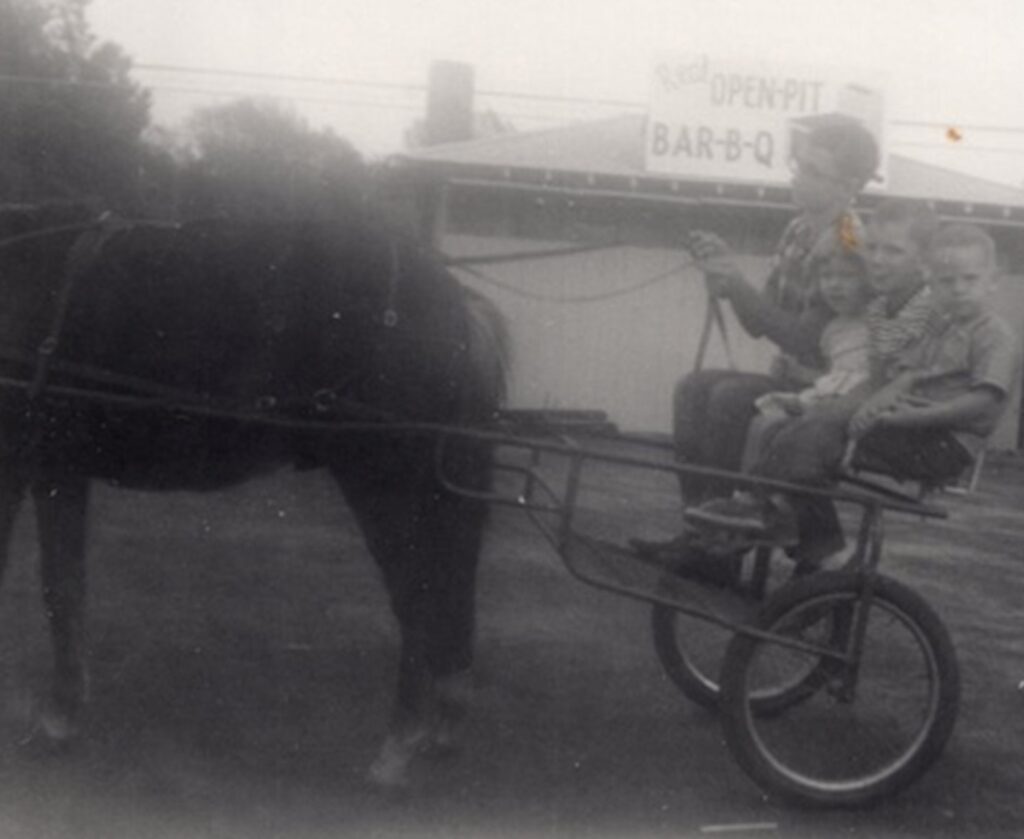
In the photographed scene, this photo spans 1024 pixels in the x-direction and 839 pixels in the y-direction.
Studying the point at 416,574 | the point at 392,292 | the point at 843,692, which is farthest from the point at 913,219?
the point at 416,574

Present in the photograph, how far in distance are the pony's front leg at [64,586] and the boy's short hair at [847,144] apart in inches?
108

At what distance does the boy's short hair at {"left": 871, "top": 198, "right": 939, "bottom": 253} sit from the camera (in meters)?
5.97

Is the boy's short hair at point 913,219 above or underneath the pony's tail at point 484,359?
above

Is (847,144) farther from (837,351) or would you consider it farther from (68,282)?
(68,282)

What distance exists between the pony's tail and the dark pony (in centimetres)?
3

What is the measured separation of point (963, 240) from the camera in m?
5.80

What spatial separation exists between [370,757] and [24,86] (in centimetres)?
1326

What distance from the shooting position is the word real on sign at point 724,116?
2158 centimetres

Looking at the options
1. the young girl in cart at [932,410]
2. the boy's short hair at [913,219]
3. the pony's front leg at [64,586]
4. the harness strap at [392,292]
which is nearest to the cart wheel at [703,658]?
the young girl in cart at [932,410]

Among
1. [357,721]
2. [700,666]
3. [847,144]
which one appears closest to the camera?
[847,144]

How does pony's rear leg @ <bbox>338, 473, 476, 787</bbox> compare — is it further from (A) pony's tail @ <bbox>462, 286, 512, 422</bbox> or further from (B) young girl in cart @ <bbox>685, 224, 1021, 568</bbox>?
(B) young girl in cart @ <bbox>685, 224, 1021, 568</bbox>

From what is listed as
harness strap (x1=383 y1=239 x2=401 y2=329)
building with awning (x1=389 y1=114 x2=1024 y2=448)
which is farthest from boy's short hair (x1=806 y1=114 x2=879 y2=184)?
building with awning (x1=389 y1=114 x2=1024 y2=448)

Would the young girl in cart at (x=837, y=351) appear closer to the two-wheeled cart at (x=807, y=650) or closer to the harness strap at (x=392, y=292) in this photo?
the two-wheeled cart at (x=807, y=650)

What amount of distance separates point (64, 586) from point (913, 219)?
10.1 ft
